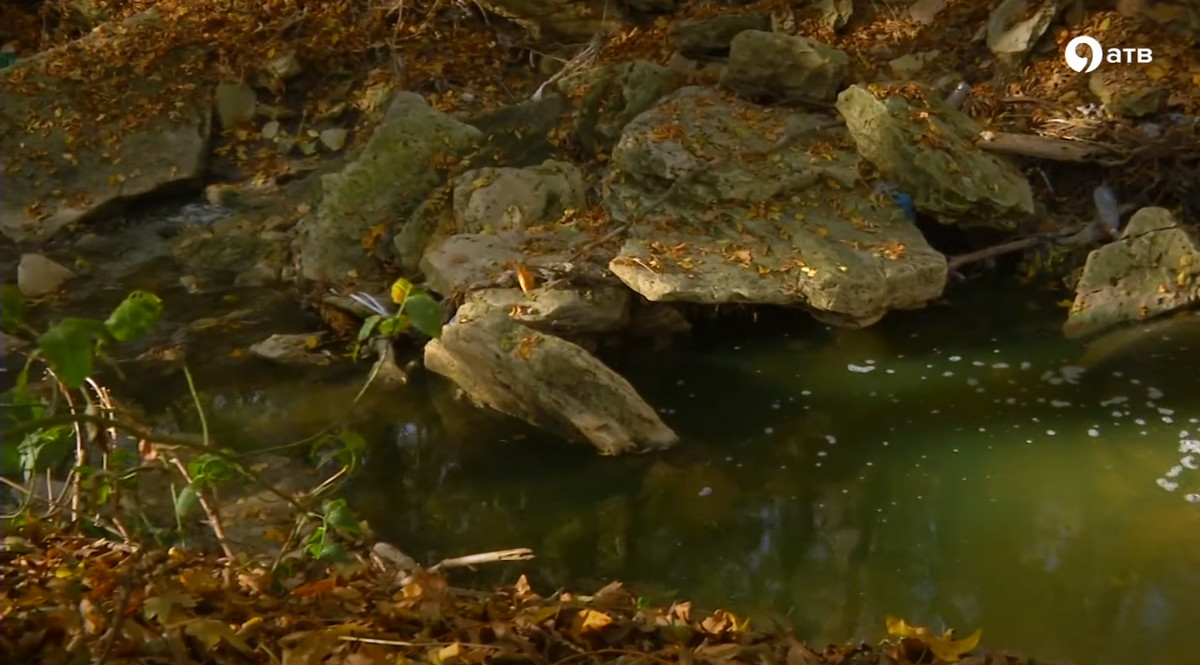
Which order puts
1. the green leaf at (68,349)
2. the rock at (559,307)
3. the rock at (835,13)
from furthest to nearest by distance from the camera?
the rock at (835,13) < the rock at (559,307) < the green leaf at (68,349)

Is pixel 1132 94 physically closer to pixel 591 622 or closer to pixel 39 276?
pixel 591 622

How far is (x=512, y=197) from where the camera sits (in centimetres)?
558

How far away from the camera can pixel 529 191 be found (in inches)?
221

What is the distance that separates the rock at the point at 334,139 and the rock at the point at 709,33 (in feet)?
8.38

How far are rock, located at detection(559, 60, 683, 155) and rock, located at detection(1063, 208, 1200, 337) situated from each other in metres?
2.64

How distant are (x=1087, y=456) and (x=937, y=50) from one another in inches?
155

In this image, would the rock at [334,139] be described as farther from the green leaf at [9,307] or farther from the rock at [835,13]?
the green leaf at [9,307]

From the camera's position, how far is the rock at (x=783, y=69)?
593 cm

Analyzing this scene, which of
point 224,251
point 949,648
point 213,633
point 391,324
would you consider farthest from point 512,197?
point 213,633

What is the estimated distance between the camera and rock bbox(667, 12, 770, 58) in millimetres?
6812

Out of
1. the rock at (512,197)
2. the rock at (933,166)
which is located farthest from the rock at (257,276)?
the rock at (933,166)

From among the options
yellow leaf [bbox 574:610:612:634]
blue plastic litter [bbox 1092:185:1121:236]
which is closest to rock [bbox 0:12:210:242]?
blue plastic litter [bbox 1092:185:1121:236]

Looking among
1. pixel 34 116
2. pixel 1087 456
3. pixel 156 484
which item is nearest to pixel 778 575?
pixel 1087 456

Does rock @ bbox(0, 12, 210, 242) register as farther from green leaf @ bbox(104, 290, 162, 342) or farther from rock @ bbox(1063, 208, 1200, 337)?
green leaf @ bbox(104, 290, 162, 342)
